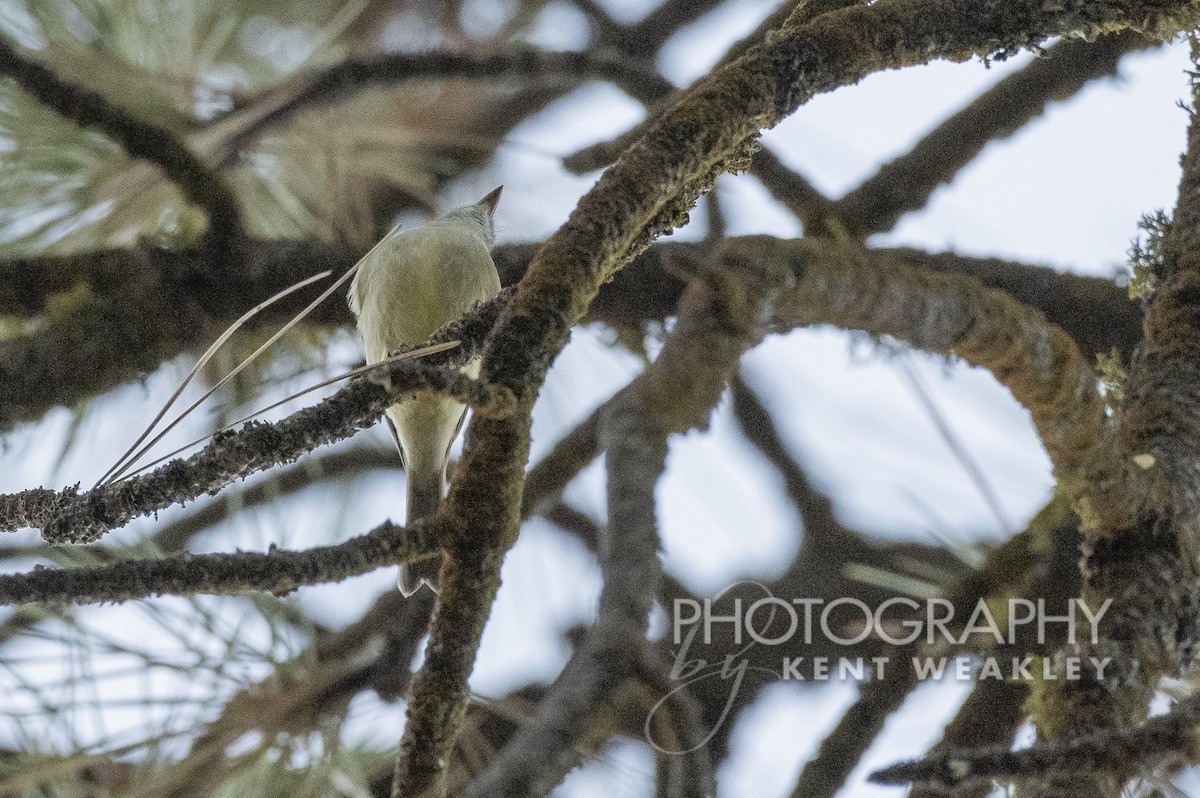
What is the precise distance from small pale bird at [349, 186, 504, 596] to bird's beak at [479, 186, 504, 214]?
31 centimetres

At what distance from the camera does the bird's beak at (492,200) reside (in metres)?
3.10

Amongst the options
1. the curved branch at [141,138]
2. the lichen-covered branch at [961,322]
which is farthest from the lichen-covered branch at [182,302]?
the lichen-covered branch at [961,322]

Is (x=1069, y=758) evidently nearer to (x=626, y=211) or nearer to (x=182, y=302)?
(x=626, y=211)

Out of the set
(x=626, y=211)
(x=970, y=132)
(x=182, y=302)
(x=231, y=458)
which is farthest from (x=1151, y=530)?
(x=182, y=302)

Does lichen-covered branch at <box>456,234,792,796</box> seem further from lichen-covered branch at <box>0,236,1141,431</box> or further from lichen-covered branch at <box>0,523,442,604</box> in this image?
lichen-covered branch at <box>0,236,1141,431</box>

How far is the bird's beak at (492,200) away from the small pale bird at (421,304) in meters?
0.31

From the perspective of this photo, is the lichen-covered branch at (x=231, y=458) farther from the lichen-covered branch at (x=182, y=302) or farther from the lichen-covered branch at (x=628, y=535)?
the lichen-covered branch at (x=182, y=302)

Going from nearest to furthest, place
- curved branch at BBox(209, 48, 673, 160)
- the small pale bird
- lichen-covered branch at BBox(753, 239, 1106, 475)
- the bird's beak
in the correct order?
lichen-covered branch at BBox(753, 239, 1106, 475), the small pale bird, curved branch at BBox(209, 48, 673, 160), the bird's beak

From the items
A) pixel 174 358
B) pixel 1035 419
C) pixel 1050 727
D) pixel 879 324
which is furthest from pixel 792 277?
pixel 174 358

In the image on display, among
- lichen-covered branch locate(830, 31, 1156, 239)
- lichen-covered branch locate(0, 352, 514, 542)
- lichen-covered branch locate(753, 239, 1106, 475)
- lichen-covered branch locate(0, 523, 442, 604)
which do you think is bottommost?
lichen-covered branch locate(0, 523, 442, 604)

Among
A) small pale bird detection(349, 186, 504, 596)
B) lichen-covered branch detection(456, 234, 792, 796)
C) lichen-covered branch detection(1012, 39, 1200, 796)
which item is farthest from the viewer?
small pale bird detection(349, 186, 504, 596)

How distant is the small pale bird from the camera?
249cm

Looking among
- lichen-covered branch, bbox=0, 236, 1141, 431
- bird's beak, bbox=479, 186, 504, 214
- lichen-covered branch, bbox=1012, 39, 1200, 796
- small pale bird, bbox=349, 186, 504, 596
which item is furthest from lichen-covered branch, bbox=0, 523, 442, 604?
bird's beak, bbox=479, 186, 504, 214

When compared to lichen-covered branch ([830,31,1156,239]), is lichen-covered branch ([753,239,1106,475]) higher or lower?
lower
